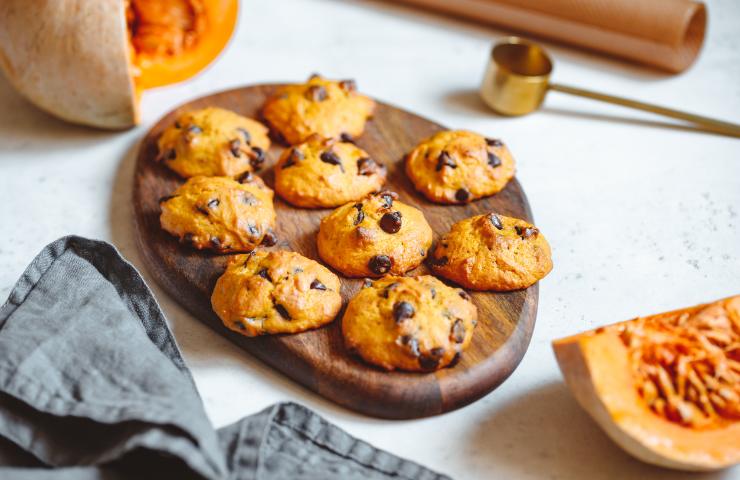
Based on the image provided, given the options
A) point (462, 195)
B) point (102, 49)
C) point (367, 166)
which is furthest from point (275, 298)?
point (102, 49)

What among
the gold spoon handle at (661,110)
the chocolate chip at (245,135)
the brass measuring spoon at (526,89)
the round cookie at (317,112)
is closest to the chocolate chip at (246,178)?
the chocolate chip at (245,135)

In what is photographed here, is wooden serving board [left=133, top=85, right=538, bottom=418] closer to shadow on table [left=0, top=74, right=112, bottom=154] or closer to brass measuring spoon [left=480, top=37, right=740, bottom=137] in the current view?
shadow on table [left=0, top=74, right=112, bottom=154]

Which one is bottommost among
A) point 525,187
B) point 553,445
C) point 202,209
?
point 553,445

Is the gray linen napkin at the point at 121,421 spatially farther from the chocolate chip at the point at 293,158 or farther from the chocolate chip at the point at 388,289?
the chocolate chip at the point at 293,158

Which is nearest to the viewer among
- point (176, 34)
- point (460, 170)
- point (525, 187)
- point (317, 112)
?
point (460, 170)

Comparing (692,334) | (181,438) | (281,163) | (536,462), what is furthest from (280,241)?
(692,334)

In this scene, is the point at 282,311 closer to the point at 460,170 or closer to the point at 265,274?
the point at 265,274
